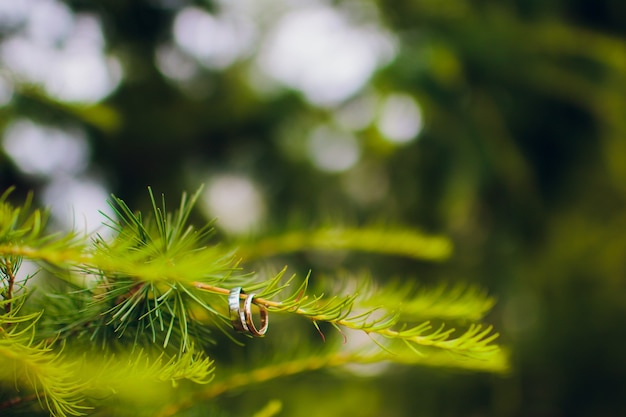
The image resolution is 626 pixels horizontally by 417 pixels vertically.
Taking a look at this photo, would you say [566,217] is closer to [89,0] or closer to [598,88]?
[598,88]

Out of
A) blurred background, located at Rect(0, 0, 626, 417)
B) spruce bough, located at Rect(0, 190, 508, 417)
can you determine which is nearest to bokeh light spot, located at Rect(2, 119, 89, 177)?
blurred background, located at Rect(0, 0, 626, 417)

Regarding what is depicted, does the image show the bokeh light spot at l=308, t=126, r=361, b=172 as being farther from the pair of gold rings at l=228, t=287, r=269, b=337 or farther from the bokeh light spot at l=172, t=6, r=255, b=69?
the pair of gold rings at l=228, t=287, r=269, b=337

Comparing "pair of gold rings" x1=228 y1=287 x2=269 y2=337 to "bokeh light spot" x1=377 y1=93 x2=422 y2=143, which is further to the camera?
"bokeh light spot" x1=377 y1=93 x2=422 y2=143

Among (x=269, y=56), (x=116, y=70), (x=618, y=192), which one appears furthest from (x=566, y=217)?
(x=116, y=70)

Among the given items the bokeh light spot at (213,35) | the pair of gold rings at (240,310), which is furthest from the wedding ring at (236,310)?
the bokeh light spot at (213,35)

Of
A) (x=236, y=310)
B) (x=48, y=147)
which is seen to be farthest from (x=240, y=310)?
(x=48, y=147)

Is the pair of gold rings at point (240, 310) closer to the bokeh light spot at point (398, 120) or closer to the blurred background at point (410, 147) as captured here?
the blurred background at point (410, 147)
